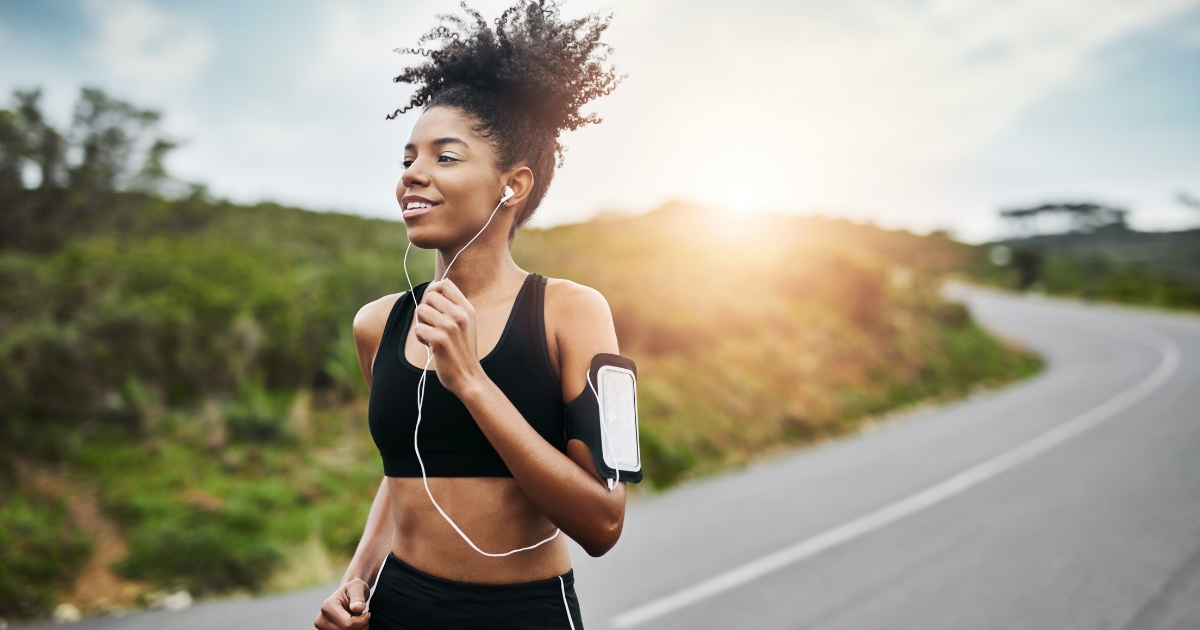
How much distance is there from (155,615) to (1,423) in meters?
3.14

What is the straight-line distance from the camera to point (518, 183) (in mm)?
1285

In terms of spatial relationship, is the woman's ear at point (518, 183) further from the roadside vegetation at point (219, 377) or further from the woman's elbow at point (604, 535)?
the roadside vegetation at point (219, 377)

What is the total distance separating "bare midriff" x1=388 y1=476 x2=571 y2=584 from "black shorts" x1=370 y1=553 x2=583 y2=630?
0.05 feet

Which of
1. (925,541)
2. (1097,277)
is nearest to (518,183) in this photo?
(925,541)

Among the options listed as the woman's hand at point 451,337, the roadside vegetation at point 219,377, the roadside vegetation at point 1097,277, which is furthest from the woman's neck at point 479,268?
the roadside vegetation at point 1097,277

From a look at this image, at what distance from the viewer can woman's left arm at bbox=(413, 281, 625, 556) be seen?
3.42 ft

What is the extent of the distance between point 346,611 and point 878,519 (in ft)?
19.8

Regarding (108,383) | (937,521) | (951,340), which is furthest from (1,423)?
(951,340)

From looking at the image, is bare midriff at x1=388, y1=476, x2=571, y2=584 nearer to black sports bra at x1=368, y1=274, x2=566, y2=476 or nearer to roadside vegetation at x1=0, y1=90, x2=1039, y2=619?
black sports bra at x1=368, y1=274, x2=566, y2=476

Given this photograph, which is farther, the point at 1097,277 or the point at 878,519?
the point at 1097,277

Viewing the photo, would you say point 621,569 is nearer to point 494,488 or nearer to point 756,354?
point 494,488

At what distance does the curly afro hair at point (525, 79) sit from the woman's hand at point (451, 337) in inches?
12.9

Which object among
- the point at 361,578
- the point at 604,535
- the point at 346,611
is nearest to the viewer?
the point at 604,535

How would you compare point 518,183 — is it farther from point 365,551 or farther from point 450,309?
point 365,551
